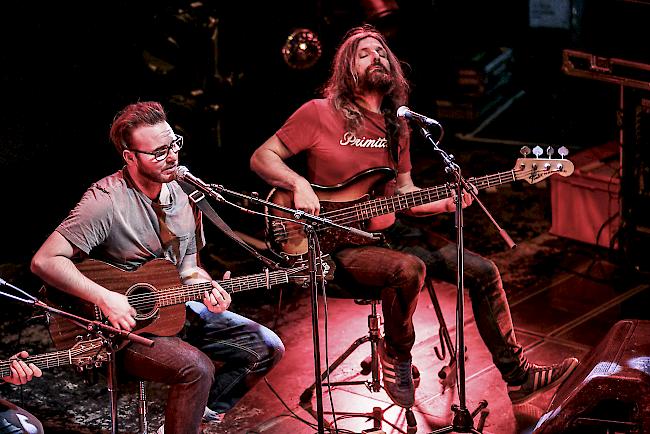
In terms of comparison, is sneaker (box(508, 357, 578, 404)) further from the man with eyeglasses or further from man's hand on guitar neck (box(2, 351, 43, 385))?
Answer: man's hand on guitar neck (box(2, 351, 43, 385))

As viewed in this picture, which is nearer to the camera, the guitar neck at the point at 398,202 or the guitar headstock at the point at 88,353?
the guitar headstock at the point at 88,353

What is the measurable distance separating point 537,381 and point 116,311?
237cm

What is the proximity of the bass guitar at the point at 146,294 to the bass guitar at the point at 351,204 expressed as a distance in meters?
0.67

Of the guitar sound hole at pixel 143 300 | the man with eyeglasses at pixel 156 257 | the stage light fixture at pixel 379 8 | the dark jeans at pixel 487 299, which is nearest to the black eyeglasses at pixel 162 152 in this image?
the man with eyeglasses at pixel 156 257

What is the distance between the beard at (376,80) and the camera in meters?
5.90

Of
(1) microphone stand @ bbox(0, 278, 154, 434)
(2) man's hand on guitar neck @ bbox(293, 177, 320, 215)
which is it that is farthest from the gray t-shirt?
(2) man's hand on guitar neck @ bbox(293, 177, 320, 215)

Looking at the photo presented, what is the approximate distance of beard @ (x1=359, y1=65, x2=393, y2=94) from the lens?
19.4 ft

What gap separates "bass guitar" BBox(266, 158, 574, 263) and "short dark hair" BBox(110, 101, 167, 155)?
0.91m

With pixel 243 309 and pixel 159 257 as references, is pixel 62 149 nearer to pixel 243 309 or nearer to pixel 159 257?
pixel 243 309

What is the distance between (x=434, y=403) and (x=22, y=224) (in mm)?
3889

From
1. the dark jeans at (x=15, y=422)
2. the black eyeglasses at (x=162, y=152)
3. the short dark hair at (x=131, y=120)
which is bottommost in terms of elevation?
the dark jeans at (x=15, y=422)

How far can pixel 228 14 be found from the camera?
28.1 ft

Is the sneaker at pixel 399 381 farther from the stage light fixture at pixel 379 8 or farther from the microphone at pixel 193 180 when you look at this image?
the stage light fixture at pixel 379 8

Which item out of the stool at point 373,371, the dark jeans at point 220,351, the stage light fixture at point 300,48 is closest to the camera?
the dark jeans at point 220,351
